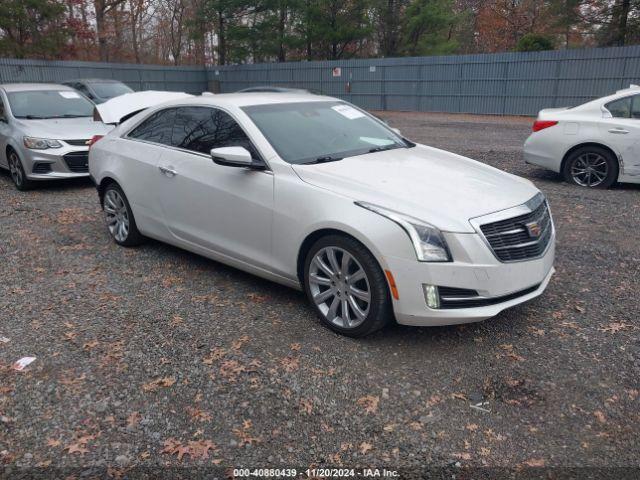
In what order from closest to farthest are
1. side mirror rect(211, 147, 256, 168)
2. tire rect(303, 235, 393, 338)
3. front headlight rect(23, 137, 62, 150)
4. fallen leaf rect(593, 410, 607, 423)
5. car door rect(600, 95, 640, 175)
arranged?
fallen leaf rect(593, 410, 607, 423), tire rect(303, 235, 393, 338), side mirror rect(211, 147, 256, 168), car door rect(600, 95, 640, 175), front headlight rect(23, 137, 62, 150)

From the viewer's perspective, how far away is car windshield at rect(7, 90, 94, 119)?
9.28 m

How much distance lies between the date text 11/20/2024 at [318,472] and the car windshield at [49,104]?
27.5ft

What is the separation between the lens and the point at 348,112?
17.2 ft

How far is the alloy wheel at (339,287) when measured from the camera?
373cm

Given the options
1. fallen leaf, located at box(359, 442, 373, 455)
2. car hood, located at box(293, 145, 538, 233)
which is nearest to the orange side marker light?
car hood, located at box(293, 145, 538, 233)

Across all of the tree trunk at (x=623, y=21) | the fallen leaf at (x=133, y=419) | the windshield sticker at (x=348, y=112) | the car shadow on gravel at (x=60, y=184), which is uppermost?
the tree trunk at (x=623, y=21)

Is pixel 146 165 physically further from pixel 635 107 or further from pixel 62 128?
pixel 635 107

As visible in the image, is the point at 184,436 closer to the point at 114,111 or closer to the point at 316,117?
the point at 316,117

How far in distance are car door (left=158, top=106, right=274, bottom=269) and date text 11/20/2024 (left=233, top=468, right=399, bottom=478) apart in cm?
184

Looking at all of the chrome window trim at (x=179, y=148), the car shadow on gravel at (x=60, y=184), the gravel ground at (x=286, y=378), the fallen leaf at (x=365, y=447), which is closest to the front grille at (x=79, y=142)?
the car shadow on gravel at (x=60, y=184)

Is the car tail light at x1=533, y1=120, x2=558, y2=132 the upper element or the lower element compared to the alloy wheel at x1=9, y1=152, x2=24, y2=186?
upper

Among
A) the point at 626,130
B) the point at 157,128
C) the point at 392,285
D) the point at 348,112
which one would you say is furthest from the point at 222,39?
the point at 392,285

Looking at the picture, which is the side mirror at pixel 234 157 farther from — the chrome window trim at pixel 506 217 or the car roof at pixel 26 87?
the car roof at pixel 26 87

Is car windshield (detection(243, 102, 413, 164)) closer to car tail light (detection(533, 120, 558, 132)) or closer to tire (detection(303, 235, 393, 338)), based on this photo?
tire (detection(303, 235, 393, 338))
